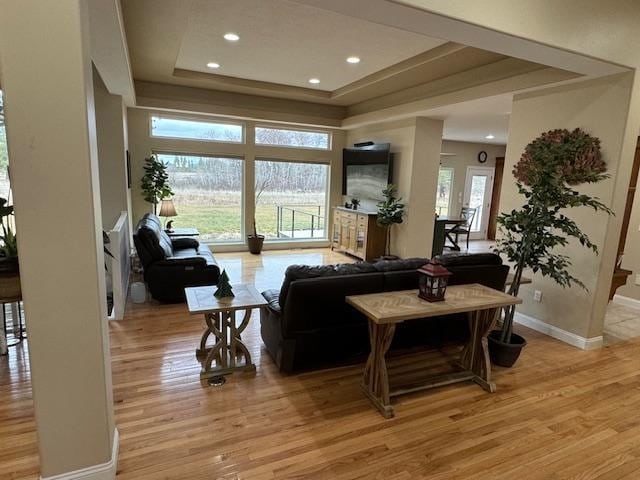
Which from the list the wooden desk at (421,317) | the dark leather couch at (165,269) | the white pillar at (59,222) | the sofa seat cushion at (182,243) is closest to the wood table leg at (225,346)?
the wooden desk at (421,317)

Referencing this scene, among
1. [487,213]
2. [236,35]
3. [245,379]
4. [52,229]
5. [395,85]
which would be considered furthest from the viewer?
[487,213]

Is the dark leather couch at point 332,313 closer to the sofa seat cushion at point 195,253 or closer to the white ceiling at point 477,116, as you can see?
the sofa seat cushion at point 195,253

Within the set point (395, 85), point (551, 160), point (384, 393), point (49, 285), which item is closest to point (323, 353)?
point (384, 393)

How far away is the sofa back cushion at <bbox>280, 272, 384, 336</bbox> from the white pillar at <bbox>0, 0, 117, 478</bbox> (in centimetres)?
118

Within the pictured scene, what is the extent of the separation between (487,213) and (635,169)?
18.3 feet

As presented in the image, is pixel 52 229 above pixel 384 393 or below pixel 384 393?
above

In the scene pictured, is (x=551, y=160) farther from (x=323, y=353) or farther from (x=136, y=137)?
(x=136, y=137)

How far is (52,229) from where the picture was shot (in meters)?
1.52

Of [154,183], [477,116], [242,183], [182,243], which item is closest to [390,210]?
[477,116]

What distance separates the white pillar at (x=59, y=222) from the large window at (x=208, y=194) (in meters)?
5.35

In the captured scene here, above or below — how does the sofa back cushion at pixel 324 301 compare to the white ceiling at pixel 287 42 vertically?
below

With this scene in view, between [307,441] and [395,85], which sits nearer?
[307,441]

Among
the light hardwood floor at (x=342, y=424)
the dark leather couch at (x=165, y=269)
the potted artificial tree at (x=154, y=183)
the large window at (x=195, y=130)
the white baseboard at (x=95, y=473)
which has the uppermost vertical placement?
the large window at (x=195, y=130)

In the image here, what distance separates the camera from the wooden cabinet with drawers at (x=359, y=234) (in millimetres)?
6562
